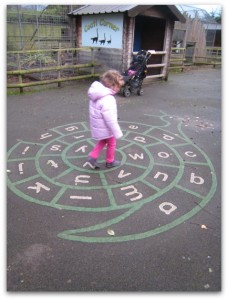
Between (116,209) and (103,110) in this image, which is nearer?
(116,209)

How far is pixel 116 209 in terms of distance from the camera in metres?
3.39

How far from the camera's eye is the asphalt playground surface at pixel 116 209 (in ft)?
8.25

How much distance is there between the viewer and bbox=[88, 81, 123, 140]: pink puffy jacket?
3758mm

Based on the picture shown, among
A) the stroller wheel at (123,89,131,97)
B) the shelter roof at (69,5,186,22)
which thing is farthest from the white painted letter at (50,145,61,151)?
the shelter roof at (69,5,186,22)

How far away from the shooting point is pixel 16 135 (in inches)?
218

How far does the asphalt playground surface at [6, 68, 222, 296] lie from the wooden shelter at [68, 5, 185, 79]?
431 centimetres

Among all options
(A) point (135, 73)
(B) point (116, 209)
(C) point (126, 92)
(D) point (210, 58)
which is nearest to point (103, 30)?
(A) point (135, 73)

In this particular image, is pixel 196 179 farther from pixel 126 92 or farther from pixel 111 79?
pixel 126 92

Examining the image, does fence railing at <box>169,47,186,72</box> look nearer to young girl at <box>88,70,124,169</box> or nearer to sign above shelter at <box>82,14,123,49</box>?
sign above shelter at <box>82,14,123,49</box>

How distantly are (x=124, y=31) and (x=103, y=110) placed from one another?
6.62 meters

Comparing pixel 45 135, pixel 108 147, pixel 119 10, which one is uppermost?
pixel 119 10

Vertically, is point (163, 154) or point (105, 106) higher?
point (105, 106)

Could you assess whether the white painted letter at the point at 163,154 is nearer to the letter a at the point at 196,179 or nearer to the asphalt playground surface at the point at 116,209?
the asphalt playground surface at the point at 116,209

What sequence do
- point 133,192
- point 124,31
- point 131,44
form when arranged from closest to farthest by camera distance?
point 133,192, point 124,31, point 131,44
